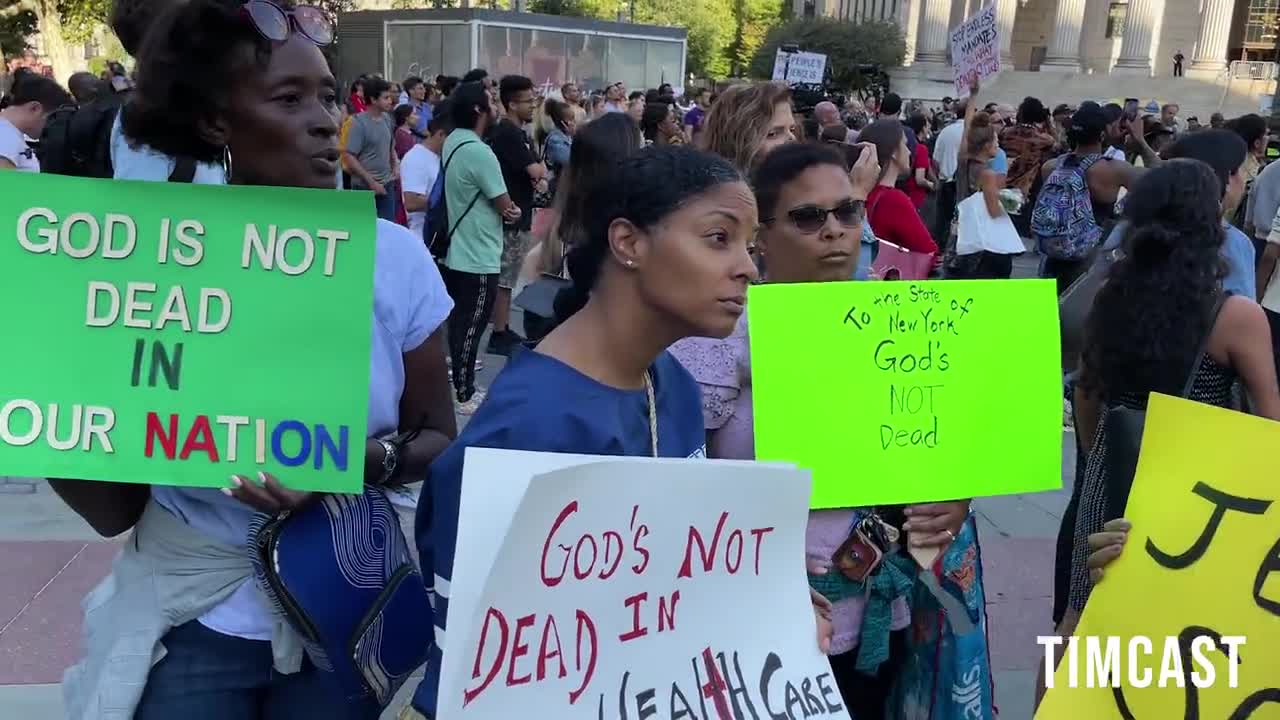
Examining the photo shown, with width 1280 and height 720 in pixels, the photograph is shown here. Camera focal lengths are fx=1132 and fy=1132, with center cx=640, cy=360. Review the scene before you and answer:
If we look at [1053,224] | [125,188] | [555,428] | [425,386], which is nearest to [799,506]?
[555,428]

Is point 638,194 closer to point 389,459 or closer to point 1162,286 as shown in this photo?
point 389,459

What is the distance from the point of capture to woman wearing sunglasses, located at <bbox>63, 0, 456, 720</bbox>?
1800 millimetres

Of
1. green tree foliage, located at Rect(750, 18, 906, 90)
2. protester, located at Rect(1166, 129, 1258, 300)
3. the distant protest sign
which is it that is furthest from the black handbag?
green tree foliage, located at Rect(750, 18, 906, 90)

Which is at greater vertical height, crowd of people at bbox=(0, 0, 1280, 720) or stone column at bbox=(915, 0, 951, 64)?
stone column at bbox=(915, 0, 951, 64)

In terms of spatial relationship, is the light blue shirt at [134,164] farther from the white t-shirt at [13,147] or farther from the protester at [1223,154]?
the protester at [1223,154]

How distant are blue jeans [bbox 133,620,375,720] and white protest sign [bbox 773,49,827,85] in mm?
14906

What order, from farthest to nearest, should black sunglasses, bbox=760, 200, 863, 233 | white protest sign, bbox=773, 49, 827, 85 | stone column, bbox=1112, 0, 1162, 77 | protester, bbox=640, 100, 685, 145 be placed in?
stone column, bbox=1112, 0, 1162, 77 < white protest sign, bbox=773, 49, 827, 85 < protester, bbox=640, 100, 685, 145 < black sunglasses, bbox=760, 200, 863, 233

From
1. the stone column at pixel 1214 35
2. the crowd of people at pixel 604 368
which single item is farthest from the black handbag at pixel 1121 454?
the stone column at pixel 1214 35

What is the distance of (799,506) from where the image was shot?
1.84 metres

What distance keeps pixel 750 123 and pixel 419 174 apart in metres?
4.20

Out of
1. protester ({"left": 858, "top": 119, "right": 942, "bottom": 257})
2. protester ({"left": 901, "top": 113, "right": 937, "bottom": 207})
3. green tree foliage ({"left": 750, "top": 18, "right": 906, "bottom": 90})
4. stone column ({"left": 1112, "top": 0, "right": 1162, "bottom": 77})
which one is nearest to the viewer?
protester ({"left": 858, "top": 119, "right": 942, "bottom": 257})

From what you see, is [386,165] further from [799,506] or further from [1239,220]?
[799,506]

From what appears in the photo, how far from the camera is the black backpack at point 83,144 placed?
3.44m

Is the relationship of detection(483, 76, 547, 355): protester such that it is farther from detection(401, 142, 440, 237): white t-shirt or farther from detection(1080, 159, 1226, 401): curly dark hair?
detection(1080, 159, 1226, 401): curly dark hair
